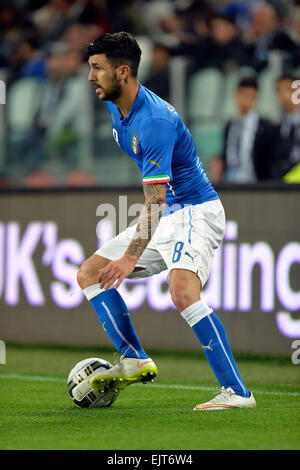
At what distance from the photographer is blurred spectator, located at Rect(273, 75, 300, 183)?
796 cm

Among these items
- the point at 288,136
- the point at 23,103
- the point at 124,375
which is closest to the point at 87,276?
the point at 124,375

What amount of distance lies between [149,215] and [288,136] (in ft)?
11.7

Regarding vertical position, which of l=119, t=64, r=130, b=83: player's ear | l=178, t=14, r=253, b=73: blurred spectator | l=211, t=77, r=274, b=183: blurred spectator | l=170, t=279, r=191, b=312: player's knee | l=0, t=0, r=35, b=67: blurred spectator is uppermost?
l=0, t=0, r=35, b=67: blurred spectator

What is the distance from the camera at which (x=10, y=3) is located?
14.0 metres

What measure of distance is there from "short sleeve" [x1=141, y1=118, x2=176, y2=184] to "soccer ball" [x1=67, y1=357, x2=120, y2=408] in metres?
1.27

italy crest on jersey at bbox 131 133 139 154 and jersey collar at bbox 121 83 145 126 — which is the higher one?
jersey collar at bbox 121 83 145 126

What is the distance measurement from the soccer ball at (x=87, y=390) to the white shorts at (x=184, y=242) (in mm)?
595

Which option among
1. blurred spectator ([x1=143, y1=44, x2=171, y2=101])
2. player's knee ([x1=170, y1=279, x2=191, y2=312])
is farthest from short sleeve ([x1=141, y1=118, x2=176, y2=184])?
blurred spectator ([x1=143, y1=44, x2=171, y2=101])

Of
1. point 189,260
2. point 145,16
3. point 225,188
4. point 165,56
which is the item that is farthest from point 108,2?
point 189,260

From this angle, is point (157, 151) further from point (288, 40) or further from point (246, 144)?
point (288, 40)

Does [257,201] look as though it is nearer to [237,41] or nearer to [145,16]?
[237,41]

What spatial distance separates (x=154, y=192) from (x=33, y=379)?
261 cm

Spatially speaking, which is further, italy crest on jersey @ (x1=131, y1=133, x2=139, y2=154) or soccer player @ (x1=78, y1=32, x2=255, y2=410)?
italy crest on jersey @ (x1=131, y1=133, x2=139, y2=154)

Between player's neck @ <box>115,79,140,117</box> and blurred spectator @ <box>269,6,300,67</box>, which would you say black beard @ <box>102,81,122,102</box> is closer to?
player's neck @ <box>115,79,140,117</box>
